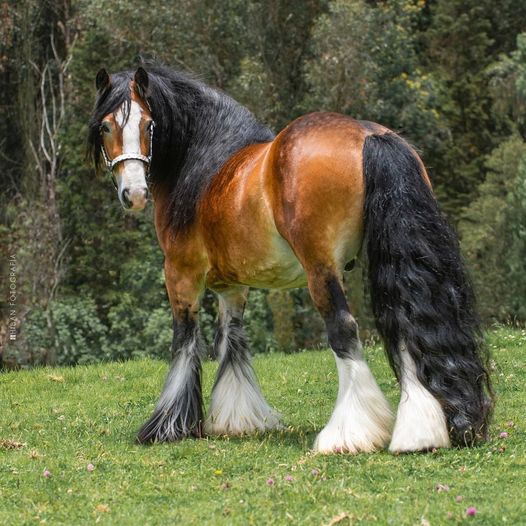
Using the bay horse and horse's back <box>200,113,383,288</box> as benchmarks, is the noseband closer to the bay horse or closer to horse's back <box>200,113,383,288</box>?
the bay horse

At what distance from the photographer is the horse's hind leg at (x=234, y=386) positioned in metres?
7.20

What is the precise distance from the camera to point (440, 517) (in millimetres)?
4727

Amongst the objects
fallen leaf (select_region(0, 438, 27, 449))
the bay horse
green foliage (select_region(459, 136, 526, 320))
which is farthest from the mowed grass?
green foliage (select_region(459, 136, 526, 320))

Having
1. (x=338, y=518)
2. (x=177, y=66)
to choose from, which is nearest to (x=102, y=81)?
(x=338, y=518)

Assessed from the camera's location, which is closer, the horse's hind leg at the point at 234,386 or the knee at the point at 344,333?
the knee at the point at 344,333

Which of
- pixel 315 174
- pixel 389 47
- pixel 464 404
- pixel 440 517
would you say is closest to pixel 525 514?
pixel 440 517

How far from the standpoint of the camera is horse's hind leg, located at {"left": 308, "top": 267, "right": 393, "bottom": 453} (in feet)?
19.7

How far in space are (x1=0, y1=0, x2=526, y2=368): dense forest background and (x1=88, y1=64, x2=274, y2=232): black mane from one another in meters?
9.94

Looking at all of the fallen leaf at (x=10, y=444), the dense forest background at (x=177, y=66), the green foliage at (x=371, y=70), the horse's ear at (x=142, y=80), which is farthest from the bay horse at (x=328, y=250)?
the green foliage at (x=371, y=70)

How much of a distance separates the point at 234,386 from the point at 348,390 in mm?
1452

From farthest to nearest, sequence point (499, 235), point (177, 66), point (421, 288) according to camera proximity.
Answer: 1. point (499, 235)
2. point (177, 66)
3. point (421, 288)

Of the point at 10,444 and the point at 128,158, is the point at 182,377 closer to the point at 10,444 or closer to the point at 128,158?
the point at 10,444

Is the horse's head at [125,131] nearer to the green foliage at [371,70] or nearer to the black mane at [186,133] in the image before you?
the black mane at [186,133]

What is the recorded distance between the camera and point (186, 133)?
7344 millimetres
